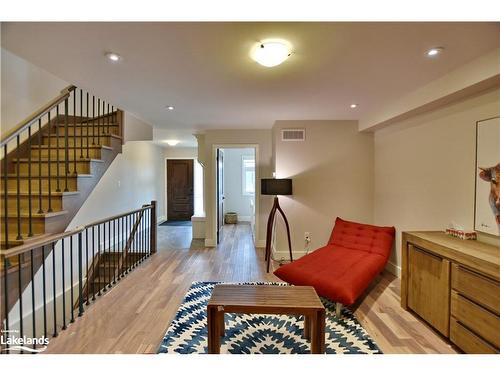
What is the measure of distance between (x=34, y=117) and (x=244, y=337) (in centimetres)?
261

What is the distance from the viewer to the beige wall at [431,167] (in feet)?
8.07

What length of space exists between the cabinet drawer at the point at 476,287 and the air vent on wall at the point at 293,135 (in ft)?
9.10

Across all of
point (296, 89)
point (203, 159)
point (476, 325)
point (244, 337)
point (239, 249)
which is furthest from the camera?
point (203, 159)

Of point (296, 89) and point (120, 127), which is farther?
point (120, 127)

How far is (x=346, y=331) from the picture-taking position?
2283mm

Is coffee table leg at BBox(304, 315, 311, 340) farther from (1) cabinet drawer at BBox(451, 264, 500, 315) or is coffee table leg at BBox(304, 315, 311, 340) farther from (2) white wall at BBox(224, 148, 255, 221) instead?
(2) white wall at BBox(224, 148, 255, 221)

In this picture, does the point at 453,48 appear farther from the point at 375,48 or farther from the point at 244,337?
the point at 244,337

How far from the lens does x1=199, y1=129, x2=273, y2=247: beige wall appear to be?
5105mm

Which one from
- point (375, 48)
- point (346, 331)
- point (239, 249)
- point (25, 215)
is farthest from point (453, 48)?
point (239, 249)

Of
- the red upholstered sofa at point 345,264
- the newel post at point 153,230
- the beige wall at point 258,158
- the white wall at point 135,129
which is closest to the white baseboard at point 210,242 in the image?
the beige wall at point 258,158

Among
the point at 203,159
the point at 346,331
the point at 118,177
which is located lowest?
the point at 346,331

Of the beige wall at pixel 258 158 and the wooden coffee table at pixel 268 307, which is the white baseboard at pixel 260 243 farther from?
the wooden coffee table at pixel 268 307

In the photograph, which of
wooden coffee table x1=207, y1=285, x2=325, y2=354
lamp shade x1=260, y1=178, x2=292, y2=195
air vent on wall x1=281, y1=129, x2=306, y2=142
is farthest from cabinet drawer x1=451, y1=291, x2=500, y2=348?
air vent on wall x1=281, y1=129, x2=306, y2=142
